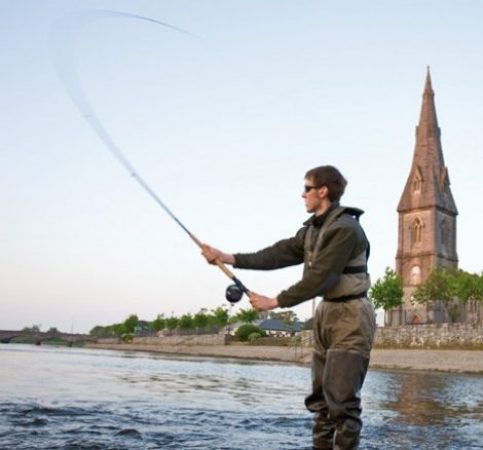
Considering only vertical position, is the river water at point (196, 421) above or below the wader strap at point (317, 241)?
below

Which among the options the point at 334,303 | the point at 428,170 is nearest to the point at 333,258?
the point at 334,303

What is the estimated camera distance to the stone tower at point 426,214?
9612 cm

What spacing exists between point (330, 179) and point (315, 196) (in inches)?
7.0

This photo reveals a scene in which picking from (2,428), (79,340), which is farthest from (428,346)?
(79,340)

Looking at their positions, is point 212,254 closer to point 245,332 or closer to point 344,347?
point 344,347

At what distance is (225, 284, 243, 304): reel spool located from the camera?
525cm

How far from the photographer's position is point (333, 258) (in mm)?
4777

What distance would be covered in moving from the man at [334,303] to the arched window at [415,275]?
308ft

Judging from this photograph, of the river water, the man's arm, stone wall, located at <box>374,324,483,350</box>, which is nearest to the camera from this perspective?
the man's arm

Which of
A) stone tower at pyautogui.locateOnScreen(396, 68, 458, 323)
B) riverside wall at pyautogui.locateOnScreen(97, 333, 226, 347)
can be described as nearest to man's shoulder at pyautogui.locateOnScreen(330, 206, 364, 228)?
stone tower at pyautogui.locateOnScreen(396, 68, 458, 323)

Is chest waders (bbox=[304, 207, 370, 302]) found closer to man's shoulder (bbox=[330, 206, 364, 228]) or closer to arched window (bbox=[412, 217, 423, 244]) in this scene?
man's shoulder (bbox=[330, 206, 364, 228])

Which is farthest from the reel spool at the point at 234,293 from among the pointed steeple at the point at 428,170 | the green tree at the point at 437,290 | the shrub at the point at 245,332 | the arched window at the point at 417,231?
the pointed steeple at the point at 428,170

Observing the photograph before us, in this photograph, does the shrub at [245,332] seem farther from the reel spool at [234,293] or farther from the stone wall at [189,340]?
the reel spool at [234,293]

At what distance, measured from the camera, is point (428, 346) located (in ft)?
183
